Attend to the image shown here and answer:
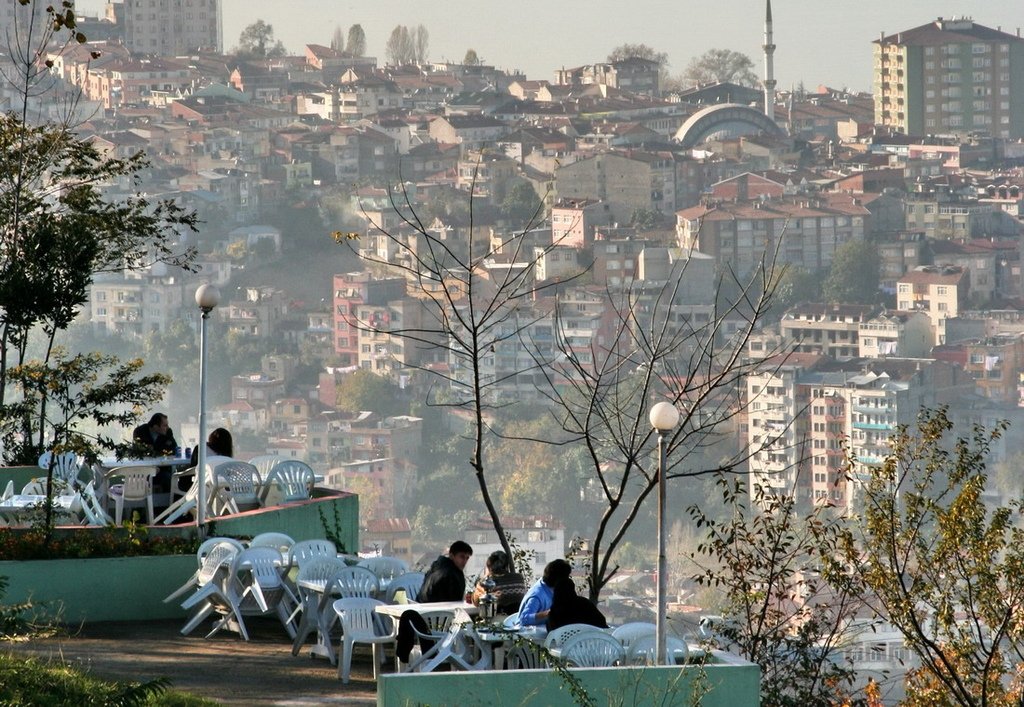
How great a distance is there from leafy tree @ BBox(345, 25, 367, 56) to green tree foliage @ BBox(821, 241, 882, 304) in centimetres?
4514

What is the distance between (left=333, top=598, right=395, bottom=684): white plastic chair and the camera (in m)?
4.55

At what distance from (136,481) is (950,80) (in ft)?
267

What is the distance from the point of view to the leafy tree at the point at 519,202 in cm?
6353

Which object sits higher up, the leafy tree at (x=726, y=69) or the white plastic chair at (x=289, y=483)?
the leafy tree at (x=726, y=69)

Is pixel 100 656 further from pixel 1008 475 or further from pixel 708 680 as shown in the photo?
pixel 1008 475

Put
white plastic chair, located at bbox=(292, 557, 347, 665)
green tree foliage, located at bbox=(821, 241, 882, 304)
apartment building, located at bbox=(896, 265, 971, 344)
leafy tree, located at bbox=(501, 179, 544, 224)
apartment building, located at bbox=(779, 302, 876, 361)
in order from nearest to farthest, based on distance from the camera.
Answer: white plastic chair, located at bbox=(292, 557, 347, 665)
apartment building, located at bbox=(779, 302, 876, 361)
apartment building, located at bbox=(896, 265, 971, 344)
green tree foliage, located at bbox=(821, 241, 882, 304)
leafy tree, located at bbox=(501, 179, 544, 224)

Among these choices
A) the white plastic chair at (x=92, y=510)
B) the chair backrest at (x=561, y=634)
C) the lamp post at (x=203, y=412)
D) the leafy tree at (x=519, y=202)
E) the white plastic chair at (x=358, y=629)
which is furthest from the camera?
the leafy tree at (x=519, y=202)

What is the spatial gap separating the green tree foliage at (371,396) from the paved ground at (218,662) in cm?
4803

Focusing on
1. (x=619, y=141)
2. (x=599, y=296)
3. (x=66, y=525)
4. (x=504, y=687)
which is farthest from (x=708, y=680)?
(x=619, y=141)

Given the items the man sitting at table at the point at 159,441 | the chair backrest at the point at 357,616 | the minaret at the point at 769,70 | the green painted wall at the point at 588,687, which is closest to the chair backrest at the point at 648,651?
the green painted wall at the point at 588,687

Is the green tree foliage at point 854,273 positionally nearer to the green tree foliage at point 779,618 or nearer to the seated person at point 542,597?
the green tree foliage at point 779,618

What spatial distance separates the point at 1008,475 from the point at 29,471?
4355 cm

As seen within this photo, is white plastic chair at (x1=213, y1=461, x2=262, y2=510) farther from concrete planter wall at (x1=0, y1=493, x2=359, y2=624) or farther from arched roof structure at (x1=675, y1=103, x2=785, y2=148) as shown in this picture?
arched roof structure at (x1=675, y1=103, x2=785, y2=148)

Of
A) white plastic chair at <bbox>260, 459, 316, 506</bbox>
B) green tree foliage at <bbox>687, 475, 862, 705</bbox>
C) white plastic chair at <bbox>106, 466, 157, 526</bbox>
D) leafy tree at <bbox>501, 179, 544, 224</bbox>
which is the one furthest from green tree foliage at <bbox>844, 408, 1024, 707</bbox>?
leafy tree at <bbox>501, 179, 544, 224</bbox>
